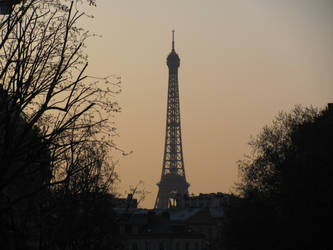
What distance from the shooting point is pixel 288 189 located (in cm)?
4056

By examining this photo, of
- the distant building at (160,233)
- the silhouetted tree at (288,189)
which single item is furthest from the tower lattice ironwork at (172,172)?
the silhouetted tree at (288,189)

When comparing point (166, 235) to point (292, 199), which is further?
point (166, 235)

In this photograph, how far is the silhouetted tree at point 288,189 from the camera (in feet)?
130

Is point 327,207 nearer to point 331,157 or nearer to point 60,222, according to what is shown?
point 331,157

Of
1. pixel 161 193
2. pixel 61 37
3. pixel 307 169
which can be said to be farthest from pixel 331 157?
pixel 161 193

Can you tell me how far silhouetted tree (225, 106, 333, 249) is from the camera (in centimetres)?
3956

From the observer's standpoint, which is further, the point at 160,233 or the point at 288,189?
the point at 160,233

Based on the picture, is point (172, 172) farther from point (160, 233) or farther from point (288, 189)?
point (288, 189)

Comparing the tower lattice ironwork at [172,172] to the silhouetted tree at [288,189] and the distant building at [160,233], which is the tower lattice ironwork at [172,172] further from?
the silhouetted tree at [288,189]

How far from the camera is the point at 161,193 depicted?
595 ft

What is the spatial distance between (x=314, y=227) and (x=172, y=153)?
152m

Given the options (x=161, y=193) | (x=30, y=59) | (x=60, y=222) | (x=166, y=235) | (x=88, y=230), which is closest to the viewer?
(x=30, y=59)

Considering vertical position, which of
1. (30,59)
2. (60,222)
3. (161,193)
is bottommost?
(60,222)

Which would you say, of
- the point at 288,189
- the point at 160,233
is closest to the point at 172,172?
the point at 160,233
